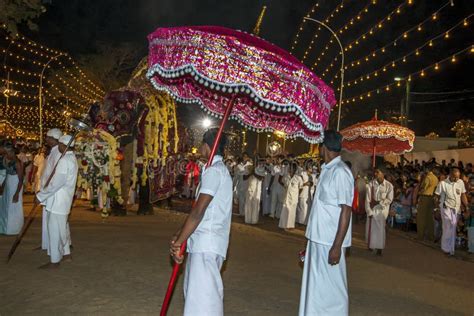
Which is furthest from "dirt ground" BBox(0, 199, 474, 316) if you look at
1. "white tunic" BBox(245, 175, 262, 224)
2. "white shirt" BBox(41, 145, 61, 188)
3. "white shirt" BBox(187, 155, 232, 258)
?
"white tunic" BBox(245, 175, 262, 224)

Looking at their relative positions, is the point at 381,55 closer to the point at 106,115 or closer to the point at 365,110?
the point at 365,110

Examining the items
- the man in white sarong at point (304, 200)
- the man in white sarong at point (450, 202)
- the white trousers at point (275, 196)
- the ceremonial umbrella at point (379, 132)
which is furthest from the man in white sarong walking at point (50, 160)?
the white trousers at point (275, 196)

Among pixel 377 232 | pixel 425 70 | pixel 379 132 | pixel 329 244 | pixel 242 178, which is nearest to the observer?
pixel 329 244

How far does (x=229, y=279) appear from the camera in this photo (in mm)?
7398

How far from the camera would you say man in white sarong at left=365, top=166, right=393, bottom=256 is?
10.6 m

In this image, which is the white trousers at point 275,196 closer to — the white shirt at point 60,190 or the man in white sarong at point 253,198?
the man in white sarong at point 253,198

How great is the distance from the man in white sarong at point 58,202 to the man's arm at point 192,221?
12.3ft

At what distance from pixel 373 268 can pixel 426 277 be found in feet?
3.02

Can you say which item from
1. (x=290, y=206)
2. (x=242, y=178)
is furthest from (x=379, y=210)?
(x=242, y=178)

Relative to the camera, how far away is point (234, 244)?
34.7 feet

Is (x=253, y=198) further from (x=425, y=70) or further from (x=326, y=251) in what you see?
(x=326, y=251)

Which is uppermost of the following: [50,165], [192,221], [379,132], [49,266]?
[379,132]

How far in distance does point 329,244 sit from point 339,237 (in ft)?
0.53

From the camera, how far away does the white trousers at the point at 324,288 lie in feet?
15.7
